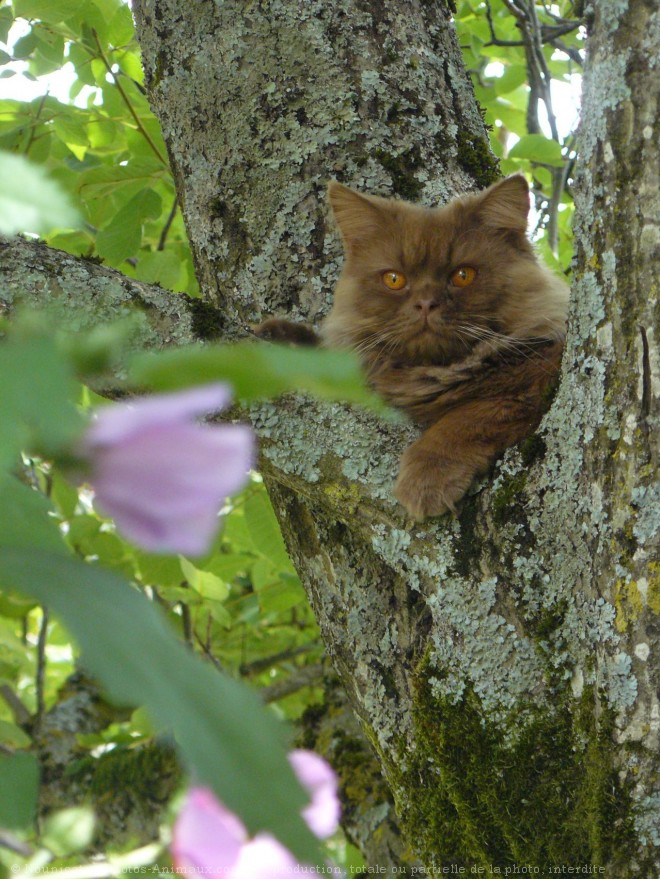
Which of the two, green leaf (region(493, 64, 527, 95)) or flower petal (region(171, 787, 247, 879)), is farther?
green leaf (region(493, 64, 527, 95))

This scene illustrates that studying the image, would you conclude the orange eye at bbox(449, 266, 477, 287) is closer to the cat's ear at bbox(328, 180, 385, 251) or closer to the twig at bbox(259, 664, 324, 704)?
the cat's ear at bbox(328, 180, 385, 251)

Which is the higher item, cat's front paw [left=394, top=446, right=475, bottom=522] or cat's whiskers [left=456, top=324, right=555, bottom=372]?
cat's whiskers [left=456, top=324, right=555, bottom=372]

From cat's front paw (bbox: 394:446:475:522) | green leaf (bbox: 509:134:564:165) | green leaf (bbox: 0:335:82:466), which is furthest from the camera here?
green leaf (bbox: 509:134:564:165)

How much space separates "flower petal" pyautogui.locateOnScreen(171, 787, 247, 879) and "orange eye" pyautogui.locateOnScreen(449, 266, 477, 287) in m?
1.92

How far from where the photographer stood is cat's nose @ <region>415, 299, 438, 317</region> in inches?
84.8

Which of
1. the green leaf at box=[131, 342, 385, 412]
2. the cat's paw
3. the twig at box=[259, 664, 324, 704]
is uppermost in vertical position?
the cat's paw

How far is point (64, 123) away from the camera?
288 centimetres

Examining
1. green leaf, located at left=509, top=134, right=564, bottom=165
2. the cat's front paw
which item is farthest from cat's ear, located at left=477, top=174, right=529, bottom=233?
the cat's front paw

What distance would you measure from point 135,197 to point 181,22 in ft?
2.14

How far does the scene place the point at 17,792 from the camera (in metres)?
0.47

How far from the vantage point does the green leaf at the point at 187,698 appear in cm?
33

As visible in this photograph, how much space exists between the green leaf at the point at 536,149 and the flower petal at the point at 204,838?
2737 mm

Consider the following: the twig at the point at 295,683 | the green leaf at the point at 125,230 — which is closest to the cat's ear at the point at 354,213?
the green leaf at the point at 125,230

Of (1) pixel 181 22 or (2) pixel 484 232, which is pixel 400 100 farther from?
(1) pixel 181 22
